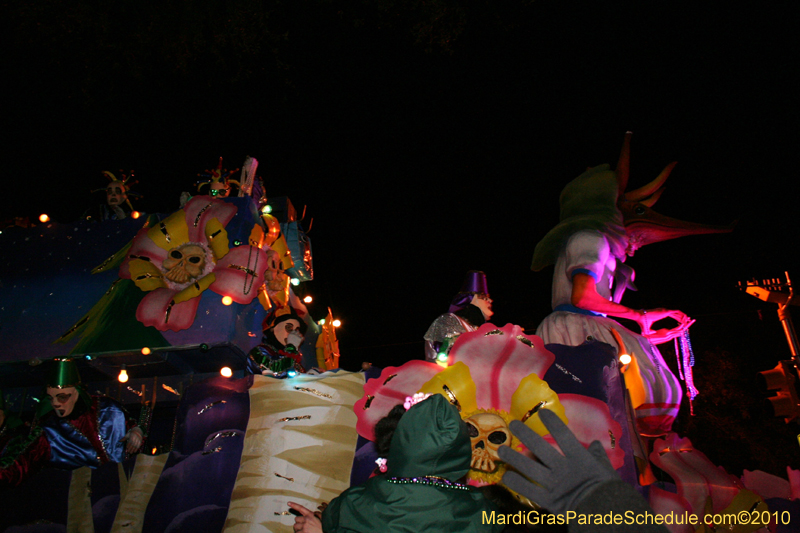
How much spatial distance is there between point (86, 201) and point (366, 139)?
4.13 meters

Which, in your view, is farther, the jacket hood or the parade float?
the parade float

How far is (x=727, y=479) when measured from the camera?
120 inches

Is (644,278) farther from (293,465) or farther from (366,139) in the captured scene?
(293,465)

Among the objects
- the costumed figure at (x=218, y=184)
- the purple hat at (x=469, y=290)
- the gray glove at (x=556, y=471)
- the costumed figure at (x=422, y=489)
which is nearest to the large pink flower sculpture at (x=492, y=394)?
the costumed figure at (x=422, y=489)

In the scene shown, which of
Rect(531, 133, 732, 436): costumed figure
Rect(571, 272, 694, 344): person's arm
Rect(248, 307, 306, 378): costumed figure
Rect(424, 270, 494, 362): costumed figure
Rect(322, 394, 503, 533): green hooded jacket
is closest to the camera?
Rect(322, 394, 503, 533): green hooded jacket

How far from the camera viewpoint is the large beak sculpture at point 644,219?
13.1 ft

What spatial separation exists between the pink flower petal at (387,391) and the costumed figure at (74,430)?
203cm

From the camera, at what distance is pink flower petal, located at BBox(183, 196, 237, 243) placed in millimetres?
4117

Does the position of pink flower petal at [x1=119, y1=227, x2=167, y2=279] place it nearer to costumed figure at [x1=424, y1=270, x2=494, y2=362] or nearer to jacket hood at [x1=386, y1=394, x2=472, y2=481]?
costumed figure at [x1=424, y1=270, x2=494, y2=362]

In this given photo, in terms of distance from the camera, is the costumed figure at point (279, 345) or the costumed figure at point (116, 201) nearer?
the costumed figure at point (279, 345)

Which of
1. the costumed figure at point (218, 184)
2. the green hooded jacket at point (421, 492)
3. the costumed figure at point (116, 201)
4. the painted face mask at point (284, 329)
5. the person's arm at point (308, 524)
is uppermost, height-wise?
the costumed figure at point (218, 184)

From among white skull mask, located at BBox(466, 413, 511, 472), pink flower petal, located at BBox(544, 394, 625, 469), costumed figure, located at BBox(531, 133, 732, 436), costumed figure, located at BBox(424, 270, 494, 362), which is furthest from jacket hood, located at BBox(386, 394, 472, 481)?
costumed figure, located at BBox(531, 133, 732, 436)

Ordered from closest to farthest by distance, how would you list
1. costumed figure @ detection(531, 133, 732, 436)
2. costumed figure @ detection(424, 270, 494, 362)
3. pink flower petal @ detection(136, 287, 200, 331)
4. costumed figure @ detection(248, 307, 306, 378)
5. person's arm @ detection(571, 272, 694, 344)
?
costumed figure @ detection(531, 133, 732, 436)
person's arm @ detection(571, 272, 694, 344)
costumed figure @ detection(424, 270, 494, 362)
pink flower petal @ detection(136, 287, 200, 331)
costumed figure @ detection(248, 307, 306, 378)

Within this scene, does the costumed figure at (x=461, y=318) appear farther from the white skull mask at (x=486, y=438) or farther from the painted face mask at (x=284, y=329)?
the painted face mask at (x=284, y=329)
